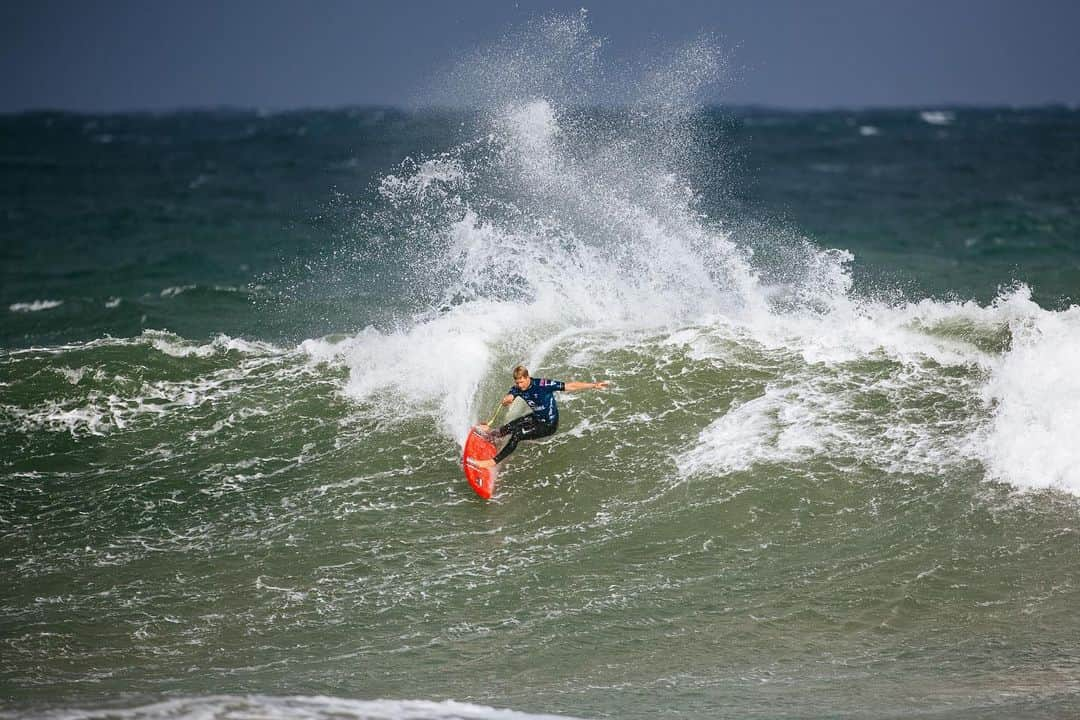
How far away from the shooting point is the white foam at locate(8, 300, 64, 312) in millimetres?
20234

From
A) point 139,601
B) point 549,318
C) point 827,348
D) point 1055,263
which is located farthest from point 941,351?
point 1055,263

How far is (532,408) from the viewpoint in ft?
36.7

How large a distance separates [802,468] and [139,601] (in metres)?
6.40

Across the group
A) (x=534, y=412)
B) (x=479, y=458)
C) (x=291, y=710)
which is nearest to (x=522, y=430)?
(x=534, y=412)

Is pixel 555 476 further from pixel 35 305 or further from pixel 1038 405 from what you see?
pixel 35 305

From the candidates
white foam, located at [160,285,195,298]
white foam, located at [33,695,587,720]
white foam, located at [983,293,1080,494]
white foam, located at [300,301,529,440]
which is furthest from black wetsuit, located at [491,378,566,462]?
white foam, located at [160,285,195,298]

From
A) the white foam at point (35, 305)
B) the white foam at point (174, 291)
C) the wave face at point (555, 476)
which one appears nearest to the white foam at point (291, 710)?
the wave face at point (555, 476)

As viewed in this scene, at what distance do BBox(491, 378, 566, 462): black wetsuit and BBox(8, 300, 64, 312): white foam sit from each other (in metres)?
12.9

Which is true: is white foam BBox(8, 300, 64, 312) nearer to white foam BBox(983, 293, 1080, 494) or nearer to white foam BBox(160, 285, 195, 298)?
white foam BBox(160, 285, 195, 298)

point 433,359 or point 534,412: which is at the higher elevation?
point 433,359

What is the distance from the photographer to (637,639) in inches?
326

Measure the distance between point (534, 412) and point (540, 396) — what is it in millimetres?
182

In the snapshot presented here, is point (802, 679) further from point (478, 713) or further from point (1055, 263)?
point (1055, 263)

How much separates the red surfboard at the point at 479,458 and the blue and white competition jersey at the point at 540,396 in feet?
1.87
